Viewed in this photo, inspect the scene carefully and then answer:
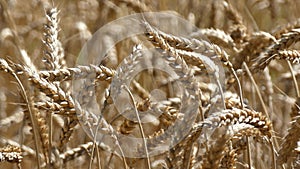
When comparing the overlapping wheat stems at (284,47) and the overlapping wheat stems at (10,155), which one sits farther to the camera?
the overlapping wheat stems at (284,47)

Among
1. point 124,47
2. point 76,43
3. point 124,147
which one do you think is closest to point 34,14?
point 76,43

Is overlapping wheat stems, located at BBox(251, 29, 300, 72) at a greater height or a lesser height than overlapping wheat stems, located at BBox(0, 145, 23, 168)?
greater

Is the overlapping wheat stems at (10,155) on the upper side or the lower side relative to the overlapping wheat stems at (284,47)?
lower

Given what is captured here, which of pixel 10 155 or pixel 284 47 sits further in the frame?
pixel 284 47

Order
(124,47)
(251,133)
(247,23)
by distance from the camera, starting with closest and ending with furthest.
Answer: (251,133), (124,47), (247,23)

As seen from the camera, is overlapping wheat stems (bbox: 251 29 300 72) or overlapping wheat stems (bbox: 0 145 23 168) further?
overlapping wheat stems (bbox: 251 29 300 72)

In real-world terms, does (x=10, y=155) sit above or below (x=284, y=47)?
below

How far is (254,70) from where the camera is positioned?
1705 millimetres

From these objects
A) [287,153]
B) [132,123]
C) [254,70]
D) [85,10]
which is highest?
[85,10]

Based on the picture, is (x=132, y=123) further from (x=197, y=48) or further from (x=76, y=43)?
(x=76, y=43)

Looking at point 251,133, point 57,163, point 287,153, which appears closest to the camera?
point 251,133

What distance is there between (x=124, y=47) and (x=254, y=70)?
1.66 meters

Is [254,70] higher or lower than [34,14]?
lower

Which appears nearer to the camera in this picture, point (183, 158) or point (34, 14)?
point (183, 158)
